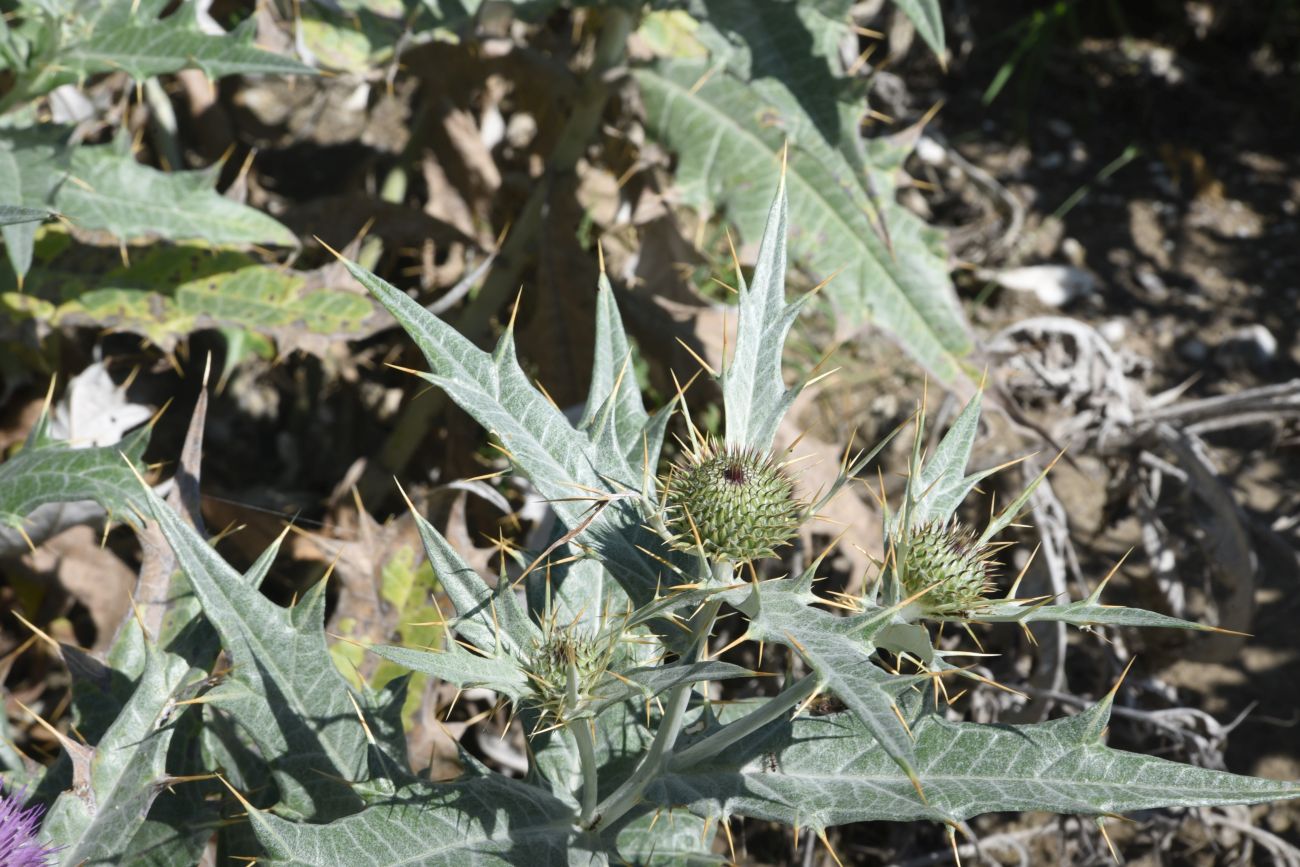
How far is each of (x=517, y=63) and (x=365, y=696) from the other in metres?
1.62

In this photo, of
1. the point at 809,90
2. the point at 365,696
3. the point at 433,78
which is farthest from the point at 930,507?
the point at 433,78

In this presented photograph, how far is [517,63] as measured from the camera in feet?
8.34

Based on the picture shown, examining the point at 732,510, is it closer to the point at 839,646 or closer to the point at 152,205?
the point at 839,646

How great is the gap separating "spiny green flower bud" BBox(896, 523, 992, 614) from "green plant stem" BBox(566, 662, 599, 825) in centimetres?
34

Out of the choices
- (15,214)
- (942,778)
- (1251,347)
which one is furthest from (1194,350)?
(15,214)

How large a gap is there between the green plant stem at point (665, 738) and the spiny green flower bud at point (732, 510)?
0.03m

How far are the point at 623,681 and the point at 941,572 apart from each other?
337 millimetres

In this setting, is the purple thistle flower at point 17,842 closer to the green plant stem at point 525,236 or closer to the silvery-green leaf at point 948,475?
the silvery-green leaf at point 948,475

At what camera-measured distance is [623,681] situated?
44.1 inches

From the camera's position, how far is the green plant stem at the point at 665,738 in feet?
3.76

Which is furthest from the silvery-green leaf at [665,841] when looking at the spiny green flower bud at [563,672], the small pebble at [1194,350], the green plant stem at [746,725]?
the small pebble at [1194,350]

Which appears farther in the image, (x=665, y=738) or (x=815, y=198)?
(x=815, y=198)

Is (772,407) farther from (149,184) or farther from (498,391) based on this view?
(149,184)

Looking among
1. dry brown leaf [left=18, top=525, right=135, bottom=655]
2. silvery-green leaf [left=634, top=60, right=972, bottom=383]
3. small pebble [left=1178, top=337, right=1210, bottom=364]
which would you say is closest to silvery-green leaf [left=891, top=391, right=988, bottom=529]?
silvery-green leaf [left=634, top=60, right=972, bottom=383]
